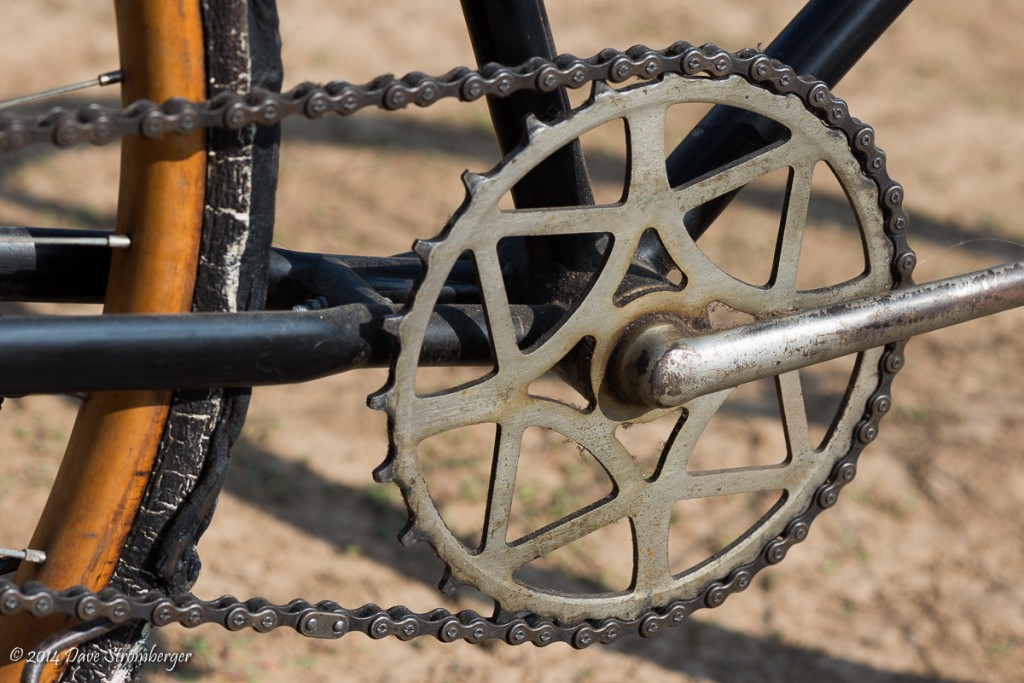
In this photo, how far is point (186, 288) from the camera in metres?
1.26

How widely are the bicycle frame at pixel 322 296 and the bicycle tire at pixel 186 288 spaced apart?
7 cm

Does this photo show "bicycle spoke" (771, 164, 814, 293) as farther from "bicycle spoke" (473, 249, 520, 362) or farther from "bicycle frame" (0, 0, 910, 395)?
"bicycle spoke" (473, 249, 520, 362)

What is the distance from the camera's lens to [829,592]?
250cm

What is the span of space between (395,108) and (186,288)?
0.93 ft

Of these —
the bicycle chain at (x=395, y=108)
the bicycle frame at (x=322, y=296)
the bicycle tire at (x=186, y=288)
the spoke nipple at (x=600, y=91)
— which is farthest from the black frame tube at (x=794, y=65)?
the bicycle tire at (x=186, y=288)

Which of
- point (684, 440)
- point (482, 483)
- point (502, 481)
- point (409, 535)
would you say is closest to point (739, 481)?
point (684, 440)

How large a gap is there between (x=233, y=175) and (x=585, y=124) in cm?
36

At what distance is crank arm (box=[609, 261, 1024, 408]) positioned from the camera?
53.1 inches

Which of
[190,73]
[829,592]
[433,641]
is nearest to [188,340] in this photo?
[190,73]

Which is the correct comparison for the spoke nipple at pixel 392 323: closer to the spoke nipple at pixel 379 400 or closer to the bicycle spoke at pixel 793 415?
the spoke nipple at pixel 379 400

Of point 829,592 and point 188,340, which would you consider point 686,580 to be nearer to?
point 188,340

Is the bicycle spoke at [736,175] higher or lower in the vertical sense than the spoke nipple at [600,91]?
lower

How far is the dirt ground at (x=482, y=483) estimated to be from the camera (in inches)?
90.3

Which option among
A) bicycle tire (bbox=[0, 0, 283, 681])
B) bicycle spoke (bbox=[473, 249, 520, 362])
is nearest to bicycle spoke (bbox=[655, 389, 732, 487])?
bicycle spoke (bbox=[473, 249, 520, 362])
